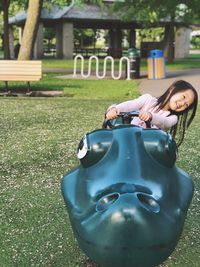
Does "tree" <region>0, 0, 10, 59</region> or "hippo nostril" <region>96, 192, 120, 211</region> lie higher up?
"tree" <region>0, 0, 10, 59</region>

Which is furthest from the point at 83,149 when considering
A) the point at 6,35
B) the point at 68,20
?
the point at 68,20

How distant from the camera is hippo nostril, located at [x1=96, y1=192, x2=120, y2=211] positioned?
258cm

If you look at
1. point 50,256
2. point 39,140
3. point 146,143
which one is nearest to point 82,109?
point 39,140

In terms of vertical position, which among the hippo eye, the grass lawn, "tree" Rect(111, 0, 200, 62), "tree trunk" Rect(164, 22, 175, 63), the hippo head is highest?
"tree" Rect(111, 0, 200, 62)

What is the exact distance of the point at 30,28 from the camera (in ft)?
58.5

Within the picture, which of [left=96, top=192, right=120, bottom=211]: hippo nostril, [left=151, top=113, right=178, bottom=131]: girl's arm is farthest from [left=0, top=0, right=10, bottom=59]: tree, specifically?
[left=96, top=192, right=120, bottom=211]: hippo nostril

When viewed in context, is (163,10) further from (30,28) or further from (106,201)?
(106,201)

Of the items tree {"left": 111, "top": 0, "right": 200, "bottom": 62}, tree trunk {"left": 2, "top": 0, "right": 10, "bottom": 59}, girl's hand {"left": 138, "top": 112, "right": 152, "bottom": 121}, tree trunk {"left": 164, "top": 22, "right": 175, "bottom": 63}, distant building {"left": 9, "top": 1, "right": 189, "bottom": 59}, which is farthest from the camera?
distant building {"left": 9, "top": 1, "right": 189, "bottom": 59}

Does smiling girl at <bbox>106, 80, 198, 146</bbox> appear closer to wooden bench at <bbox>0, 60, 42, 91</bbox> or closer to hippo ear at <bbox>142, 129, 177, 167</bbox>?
hippo ear at <bbox>142, 129, 177, 167</bbox>

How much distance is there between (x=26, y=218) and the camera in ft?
15.6

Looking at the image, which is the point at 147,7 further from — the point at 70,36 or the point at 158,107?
the point at 158,107

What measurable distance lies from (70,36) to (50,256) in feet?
125

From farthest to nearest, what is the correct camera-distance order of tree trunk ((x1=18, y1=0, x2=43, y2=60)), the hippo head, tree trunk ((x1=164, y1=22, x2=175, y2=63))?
tree trunk ((x1=164, y1=22, x2=175, y2=63)), tree trunk ((x1=18, y1=0, x2=43, y2=60)), the hippo head

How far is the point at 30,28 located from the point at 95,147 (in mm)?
15568
